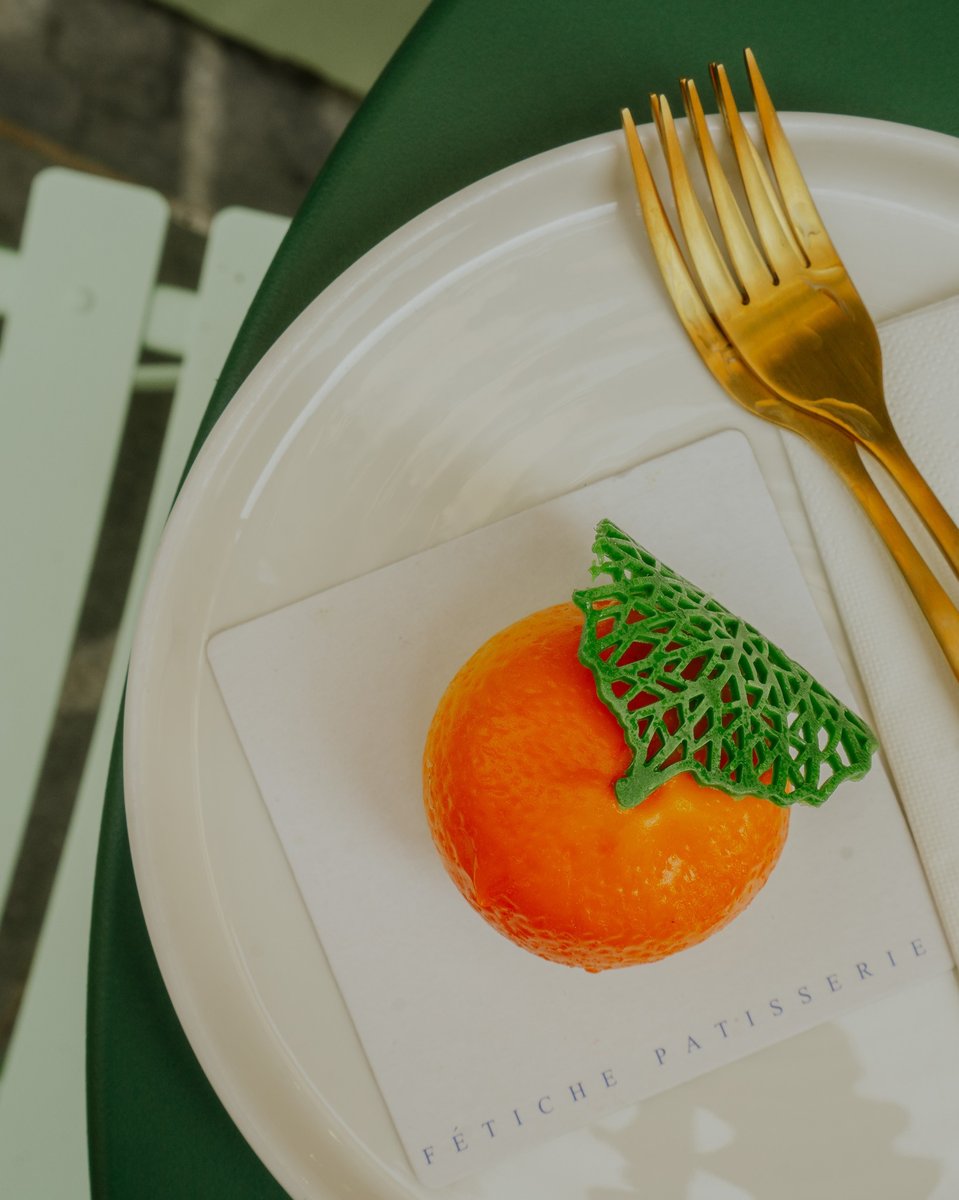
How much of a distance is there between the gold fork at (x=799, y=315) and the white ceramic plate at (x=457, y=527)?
0.08 ft

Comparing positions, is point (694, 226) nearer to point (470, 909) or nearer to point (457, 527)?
point (457, 527)

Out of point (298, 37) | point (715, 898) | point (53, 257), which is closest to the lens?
point (715, 898)

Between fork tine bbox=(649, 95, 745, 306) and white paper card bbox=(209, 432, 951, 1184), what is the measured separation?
69mm

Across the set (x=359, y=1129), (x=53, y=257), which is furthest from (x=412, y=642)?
(x=53, y=257)

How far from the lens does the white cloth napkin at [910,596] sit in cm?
48

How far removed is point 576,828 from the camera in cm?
36

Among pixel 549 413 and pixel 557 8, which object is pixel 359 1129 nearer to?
pixel 549 413

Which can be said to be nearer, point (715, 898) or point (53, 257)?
point (715, 898)

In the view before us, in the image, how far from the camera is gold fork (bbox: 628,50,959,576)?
0.48 m

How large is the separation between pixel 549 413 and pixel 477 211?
10 centimetres

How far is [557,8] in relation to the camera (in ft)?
1.64

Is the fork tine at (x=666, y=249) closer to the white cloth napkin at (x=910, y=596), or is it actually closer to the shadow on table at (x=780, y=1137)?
the white cloth napkin at (x=910, y=596)

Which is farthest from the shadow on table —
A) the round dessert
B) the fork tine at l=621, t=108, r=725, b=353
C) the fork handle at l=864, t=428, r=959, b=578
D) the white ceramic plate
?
the fork tine at l=621, t=108, r=725, b=353

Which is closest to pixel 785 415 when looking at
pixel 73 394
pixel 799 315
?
pixel 799 315
